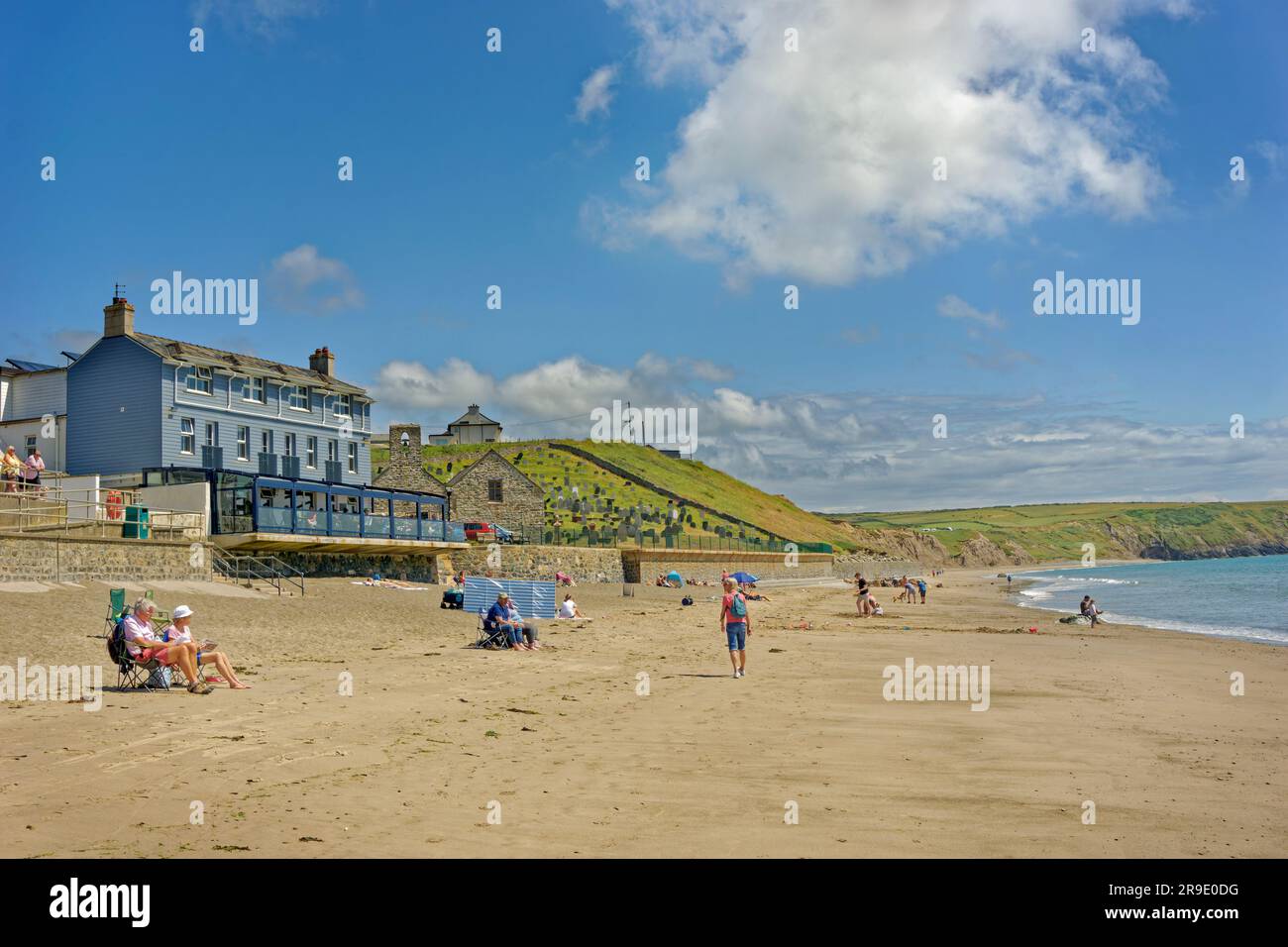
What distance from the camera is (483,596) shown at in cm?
2705

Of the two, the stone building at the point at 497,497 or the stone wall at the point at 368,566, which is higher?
the stone building at the point at 497,497

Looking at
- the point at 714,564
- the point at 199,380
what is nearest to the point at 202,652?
the point at 199,380

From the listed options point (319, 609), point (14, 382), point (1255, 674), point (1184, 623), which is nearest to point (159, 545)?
point (319, 609)

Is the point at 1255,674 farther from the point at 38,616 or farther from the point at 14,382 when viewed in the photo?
the point at 14,382

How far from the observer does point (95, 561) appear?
23328 mm

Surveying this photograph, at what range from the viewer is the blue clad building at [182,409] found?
37.5m

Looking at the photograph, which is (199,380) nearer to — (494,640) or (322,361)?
(322,361)

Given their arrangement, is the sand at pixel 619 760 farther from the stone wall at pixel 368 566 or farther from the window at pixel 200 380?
the window at pixel 200 380

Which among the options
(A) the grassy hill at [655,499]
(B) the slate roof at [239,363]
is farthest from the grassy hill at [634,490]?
(B) the slate roof at [239,363]

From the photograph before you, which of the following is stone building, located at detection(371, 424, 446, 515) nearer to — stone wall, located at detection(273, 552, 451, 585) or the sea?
stone wall, located at detection(273, 552, 451, 585)

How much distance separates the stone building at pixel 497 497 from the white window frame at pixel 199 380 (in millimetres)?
22762

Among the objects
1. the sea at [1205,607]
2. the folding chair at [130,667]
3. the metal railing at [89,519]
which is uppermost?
the metal railing at [89,519]
